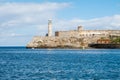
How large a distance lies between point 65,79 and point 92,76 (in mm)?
4054

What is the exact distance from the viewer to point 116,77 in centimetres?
4484

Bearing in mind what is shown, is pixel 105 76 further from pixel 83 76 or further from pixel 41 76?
pixel 41 76

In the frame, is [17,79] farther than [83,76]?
No

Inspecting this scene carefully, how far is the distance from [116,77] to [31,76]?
912 centimetres

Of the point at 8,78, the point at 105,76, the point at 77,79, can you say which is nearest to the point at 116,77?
the point at 105,76

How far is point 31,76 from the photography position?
151 feet

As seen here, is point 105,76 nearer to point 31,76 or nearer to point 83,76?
point 83,76

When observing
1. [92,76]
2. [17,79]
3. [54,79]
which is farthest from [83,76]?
[17,79]

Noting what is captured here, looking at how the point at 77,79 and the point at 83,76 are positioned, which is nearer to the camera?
the point at 77,79

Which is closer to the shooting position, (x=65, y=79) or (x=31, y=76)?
(x=65, y=79)

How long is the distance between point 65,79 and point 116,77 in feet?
18.6

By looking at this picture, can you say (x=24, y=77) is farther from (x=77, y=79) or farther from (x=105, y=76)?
(x=105, y=76)

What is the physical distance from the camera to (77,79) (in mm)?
43188

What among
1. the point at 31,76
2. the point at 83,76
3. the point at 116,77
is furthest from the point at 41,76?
the point at 116,77
